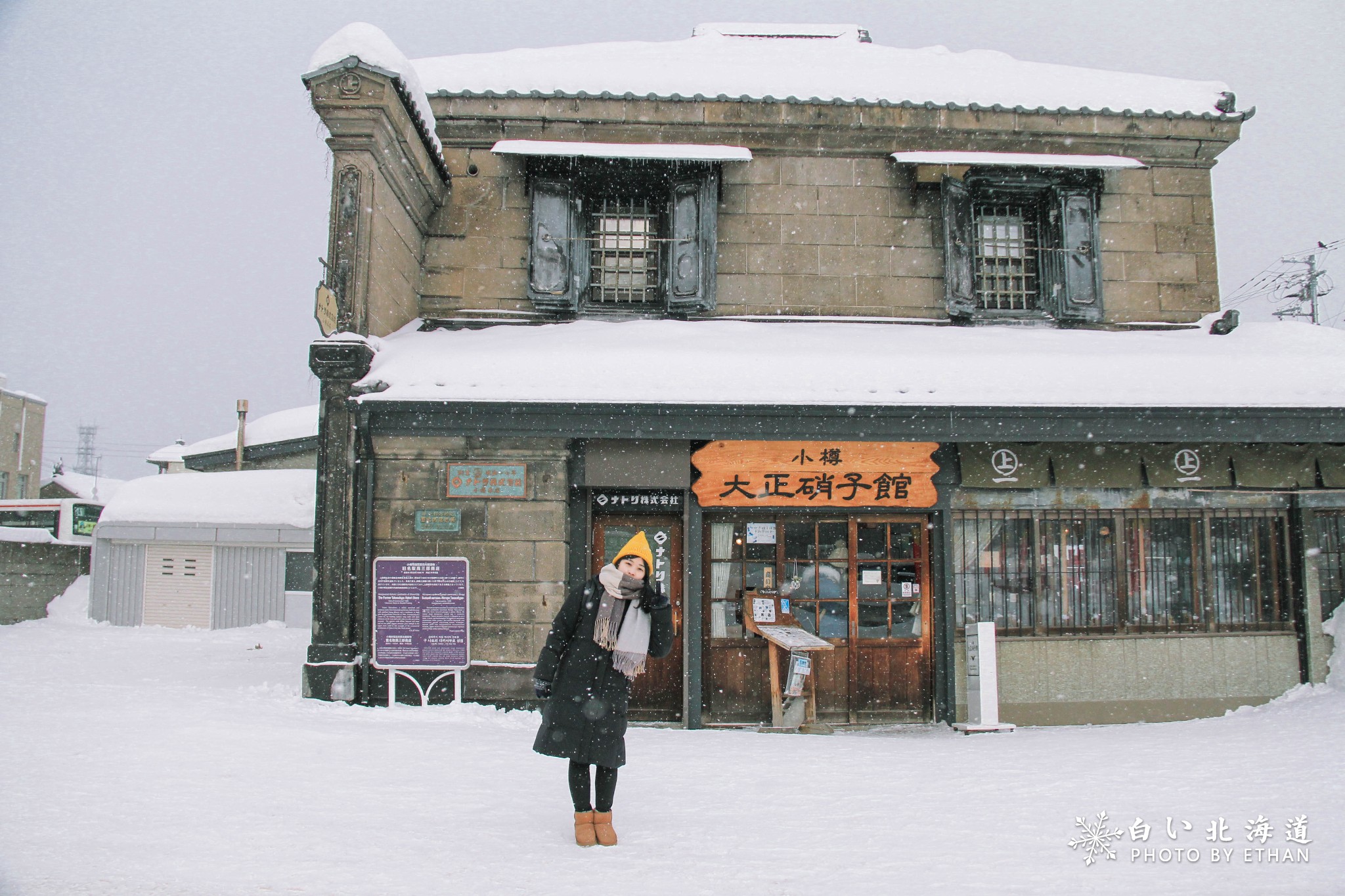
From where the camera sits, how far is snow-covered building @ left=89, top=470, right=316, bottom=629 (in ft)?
61.1

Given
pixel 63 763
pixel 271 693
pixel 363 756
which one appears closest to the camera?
pixel 63 763

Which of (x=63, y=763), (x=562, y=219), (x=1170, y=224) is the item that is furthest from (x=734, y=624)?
(x=1170, y=224)

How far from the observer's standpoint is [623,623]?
4828 millimetres

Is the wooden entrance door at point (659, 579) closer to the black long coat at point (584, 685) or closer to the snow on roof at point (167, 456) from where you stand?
the black long coat at point (584, 685)

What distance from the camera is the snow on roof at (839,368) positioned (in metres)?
8.65

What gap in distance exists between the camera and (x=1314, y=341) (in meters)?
10.1

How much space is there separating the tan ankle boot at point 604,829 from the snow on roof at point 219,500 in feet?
51.8

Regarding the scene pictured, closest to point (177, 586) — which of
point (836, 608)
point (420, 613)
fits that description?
point (420, 613)

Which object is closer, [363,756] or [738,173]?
[363,756]

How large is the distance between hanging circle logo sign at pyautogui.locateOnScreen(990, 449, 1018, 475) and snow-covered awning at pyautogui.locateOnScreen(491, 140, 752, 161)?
14.9 feet

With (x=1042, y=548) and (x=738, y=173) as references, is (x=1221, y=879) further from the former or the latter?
(x=738, y=173)

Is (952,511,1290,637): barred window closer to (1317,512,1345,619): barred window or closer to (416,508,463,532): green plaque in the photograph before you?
(1317,512,1345,619): barred window

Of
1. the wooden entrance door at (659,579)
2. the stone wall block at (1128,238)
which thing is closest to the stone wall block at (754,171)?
the stone wall block at (1128,238)

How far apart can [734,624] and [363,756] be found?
4417 mm
